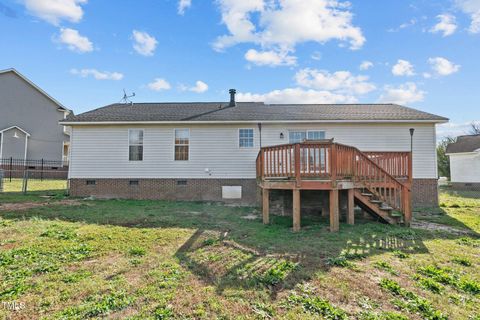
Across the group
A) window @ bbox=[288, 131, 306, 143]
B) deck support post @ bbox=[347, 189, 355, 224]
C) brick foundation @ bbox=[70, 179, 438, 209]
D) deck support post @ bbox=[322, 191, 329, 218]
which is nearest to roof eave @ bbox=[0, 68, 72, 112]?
brick foundation @ bbox=[70, 179, 438, 209]

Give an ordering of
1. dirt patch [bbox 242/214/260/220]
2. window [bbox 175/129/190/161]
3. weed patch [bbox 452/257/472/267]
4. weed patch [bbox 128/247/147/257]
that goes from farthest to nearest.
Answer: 1. window [bbox 175/129/190/161]
2. dirt patch [bbox 242/214/260/220]
3. weed patch [bbox 128/247/147/257]
4. weed patch [bbox 452/257/472/267]

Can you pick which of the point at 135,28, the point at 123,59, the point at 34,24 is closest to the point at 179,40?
the point at 135,28

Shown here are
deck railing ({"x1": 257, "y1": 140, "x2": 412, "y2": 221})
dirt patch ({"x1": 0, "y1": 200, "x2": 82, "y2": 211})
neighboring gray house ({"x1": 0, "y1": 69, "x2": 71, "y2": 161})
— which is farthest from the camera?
neighboring gray house ({"x1": 0, "y1": 69, "x2": 71, "y2": 161})

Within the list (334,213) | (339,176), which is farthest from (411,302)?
(339,176)

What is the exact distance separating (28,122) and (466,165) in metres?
36.4

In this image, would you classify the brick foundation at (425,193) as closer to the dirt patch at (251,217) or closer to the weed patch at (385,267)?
the dirt patch at (251,217)

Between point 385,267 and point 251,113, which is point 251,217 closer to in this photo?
point 385,267

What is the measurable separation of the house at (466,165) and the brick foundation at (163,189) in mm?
19965

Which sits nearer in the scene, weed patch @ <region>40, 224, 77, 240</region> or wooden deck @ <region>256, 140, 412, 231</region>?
weed patch @ <region>40, 224, 77, 240</region>

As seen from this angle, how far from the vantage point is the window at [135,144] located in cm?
1133

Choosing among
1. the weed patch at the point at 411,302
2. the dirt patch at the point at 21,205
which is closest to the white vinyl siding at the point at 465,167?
the weed patch at the point at 411,302

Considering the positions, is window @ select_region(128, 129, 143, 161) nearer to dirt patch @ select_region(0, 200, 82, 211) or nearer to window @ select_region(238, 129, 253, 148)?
dirt patch @ select_region(0, 200, 82, 211)

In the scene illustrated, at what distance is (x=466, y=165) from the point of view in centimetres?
2014

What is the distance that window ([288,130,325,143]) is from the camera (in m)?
11.1
